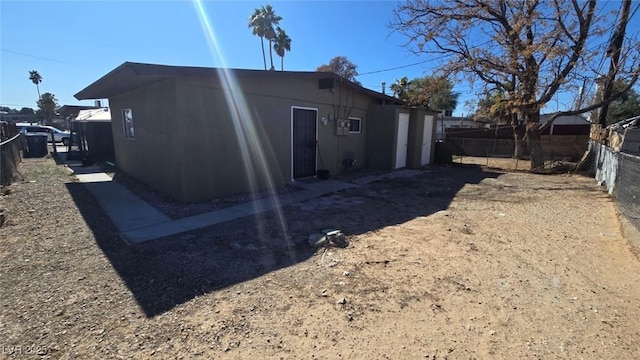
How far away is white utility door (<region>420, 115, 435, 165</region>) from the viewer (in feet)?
42.4

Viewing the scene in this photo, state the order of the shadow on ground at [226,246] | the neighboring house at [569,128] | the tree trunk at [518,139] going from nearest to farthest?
the shadow on ground at [226,246], the tree trunk at [518,139], the neighboring house at [569,128]

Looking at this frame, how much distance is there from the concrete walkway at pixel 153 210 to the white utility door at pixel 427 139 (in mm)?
6026

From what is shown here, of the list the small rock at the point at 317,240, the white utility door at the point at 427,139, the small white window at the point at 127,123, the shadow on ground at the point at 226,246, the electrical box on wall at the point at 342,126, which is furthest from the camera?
the white utility door at the point at 427,139

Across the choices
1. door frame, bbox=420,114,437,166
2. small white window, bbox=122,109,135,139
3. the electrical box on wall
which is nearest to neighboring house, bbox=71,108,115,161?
small white window, bbox=122,109,135,139

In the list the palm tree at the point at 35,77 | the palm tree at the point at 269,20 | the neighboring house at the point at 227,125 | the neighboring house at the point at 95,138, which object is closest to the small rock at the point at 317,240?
the neighboring house at the point at 227,125

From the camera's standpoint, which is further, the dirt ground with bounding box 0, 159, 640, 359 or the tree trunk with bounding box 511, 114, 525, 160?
the tree trunk with bounding box 511, 114, 525, 160

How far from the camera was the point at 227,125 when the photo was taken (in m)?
6.66

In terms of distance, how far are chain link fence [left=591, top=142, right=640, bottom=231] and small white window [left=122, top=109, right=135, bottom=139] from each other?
1131cm

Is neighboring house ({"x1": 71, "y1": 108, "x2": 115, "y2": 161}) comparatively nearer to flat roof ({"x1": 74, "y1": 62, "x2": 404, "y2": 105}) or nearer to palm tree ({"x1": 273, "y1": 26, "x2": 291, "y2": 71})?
flat roof ({"x1": 74, "y1": 62, "x2": 404, "y2": 105})

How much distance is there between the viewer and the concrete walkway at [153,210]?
15.6ft

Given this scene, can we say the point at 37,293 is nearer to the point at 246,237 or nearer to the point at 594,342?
the point at 246,237

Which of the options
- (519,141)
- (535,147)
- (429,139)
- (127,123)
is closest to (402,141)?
(429,139)

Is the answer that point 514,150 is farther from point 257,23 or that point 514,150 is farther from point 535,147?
point 257,23

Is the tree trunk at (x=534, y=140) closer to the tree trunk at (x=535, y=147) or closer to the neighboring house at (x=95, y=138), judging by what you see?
the tree trunk at (x=535, y=147)
